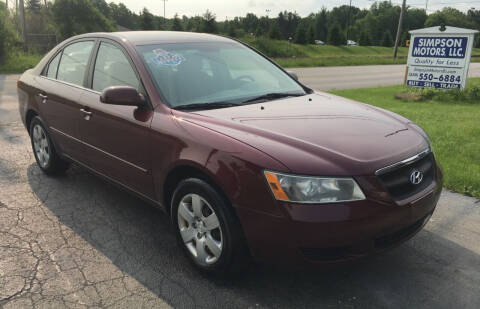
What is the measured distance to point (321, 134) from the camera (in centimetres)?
282

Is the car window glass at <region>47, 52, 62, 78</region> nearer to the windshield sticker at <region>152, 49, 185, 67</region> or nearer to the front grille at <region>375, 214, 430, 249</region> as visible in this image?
the windshield sticker at <region>152, 49, 185, 67</region>

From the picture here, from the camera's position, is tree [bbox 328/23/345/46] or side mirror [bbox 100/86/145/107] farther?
tree [bbox 328/23/345/46]

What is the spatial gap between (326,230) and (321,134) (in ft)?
2.22

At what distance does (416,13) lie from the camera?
364 ft

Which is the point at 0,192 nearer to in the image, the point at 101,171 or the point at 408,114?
the point at 101,171

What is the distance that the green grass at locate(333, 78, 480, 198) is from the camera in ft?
15.9

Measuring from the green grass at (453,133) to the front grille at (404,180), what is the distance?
1.98 m

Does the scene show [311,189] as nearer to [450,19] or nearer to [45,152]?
[45,152]

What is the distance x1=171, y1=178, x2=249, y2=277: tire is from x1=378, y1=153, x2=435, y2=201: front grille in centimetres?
93

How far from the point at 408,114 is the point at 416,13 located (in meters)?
116

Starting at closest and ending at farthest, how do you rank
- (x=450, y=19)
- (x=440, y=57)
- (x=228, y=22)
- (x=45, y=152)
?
1. (x=45, y=152)
2. (x=440, y=57)
3. (x=228, y=22)
4. (x=450, y=19)

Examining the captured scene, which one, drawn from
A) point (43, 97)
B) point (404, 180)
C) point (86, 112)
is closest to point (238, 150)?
point (404, 180)

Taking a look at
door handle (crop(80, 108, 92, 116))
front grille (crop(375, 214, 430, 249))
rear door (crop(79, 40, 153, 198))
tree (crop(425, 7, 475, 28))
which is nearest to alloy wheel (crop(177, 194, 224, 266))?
rear door (crop(79, 40, 153, 198))

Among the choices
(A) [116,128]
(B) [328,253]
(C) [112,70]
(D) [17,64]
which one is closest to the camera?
(B) [328,253]
